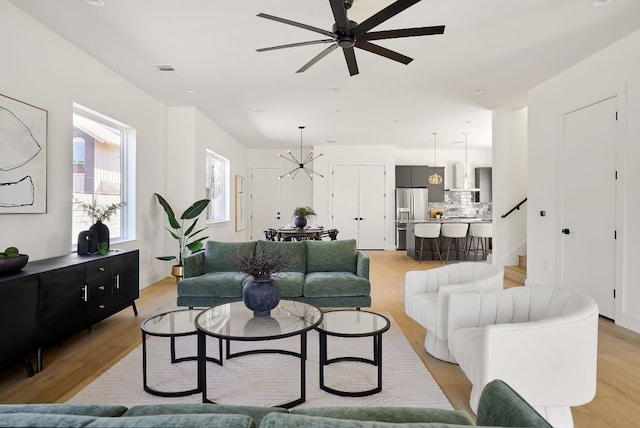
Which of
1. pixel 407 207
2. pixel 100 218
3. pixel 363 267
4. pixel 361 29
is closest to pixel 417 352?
pixel 363 267

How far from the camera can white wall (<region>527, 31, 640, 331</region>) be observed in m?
3.69

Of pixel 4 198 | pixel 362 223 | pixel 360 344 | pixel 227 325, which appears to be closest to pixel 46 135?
pixel 4 198

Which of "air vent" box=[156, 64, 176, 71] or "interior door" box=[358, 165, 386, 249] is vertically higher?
"air vent" box=[156, 64, 176, 71]

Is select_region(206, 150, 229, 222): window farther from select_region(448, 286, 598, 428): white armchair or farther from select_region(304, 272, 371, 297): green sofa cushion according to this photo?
select_region(448, 286, 598, 428): white armchair

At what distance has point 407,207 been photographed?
10.3m

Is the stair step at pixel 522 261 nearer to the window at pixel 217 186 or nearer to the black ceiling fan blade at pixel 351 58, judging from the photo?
the black ceiling fan blade at pixel 351 58

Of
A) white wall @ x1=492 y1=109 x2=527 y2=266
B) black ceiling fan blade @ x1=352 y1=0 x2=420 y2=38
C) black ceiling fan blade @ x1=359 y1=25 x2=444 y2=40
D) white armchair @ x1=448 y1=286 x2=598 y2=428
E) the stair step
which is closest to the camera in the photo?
white armchair @ x1=448 y1=286 x2=598 y2=428

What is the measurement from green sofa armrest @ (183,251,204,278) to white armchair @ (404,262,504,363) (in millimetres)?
2283

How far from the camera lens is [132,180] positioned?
17.3ft

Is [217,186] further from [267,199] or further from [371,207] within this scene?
[371,207]

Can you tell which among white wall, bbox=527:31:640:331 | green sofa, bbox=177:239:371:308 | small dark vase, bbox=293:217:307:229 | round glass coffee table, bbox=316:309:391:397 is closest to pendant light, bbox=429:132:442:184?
white wall, bbox=527:31:640:331

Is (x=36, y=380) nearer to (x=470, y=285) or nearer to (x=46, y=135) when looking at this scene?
(x=46, y=135)

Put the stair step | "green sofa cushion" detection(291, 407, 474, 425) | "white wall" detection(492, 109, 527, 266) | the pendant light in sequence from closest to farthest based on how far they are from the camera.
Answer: "green sofa cushion" detection(291, 407, 474, 425) < the stair step < "white wall" detection(492, 109, 527, 266) < the pendant light

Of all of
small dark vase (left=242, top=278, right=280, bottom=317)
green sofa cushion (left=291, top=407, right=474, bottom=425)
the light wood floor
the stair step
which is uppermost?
small dark vase (left=242, top=278, right=280, bottom=317)
